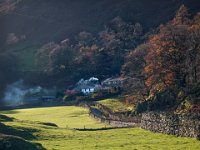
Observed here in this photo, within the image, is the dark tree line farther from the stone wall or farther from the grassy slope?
the stone wall

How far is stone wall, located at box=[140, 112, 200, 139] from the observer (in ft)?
139

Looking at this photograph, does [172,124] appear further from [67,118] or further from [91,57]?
[91,57]

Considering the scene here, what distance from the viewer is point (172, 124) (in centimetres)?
4678

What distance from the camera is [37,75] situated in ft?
493

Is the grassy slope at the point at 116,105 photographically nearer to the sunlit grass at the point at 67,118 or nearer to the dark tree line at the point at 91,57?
the sunlit grass at the point at 67,118

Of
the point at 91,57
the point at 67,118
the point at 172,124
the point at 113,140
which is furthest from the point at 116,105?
the point at 91,57

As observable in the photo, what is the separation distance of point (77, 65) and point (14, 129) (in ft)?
339

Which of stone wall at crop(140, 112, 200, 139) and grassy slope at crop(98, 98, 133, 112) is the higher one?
grassy slope at crop(98, 98, 133, 112)

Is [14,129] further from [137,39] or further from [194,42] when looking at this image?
[137,39]

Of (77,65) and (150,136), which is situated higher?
(77,65)

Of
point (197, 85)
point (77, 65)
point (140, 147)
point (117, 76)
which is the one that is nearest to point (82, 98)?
point (117, 76)


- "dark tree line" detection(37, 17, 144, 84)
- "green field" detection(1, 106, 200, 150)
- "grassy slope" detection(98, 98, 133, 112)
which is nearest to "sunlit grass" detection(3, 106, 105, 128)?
"grassy slope" detection(98, 98, 133, 112)

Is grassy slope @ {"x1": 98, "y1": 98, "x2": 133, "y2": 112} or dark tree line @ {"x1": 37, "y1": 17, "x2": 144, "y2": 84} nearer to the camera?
grassy slope @ {"x1": 98, "y1": 98, "x2": 133, "y2": 112}

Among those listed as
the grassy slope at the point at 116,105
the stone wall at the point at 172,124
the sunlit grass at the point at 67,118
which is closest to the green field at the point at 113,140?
the stone wall at the point at 172,124
